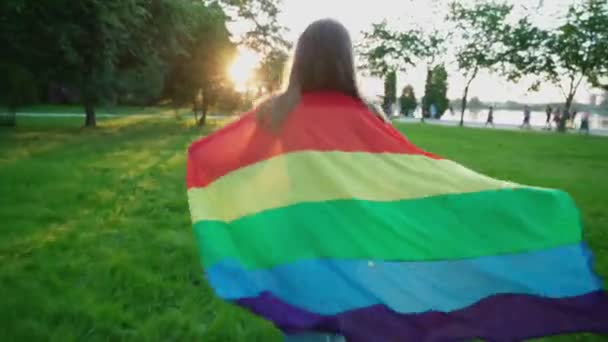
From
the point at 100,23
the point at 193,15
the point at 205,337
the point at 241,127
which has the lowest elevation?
the point at 205,337

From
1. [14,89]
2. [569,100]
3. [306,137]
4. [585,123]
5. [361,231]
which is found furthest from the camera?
[569,100]

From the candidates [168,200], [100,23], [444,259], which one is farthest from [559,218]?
[100,23]

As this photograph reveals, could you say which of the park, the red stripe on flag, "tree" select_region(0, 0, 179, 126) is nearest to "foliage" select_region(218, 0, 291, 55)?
the park

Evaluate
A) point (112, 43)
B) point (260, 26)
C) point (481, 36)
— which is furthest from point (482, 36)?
point (112, 43)

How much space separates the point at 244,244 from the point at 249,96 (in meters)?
31.4

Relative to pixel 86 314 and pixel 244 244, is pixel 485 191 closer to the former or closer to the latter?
pixel 244 244

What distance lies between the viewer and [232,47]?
84.1 ft

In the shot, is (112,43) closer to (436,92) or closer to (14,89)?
(14,89)

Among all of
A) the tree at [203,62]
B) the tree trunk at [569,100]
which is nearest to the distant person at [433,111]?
the tree trunk at [569,100]

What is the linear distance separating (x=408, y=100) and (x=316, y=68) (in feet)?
183

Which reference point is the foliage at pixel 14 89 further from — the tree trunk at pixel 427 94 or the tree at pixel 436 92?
the tree trunk at pixel 427 94

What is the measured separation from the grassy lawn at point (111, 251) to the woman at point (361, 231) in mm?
1586

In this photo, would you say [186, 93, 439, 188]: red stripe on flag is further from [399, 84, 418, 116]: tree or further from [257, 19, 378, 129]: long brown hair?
[399, 84, 418, 116]: tree

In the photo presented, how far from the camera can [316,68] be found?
9.76 feet
